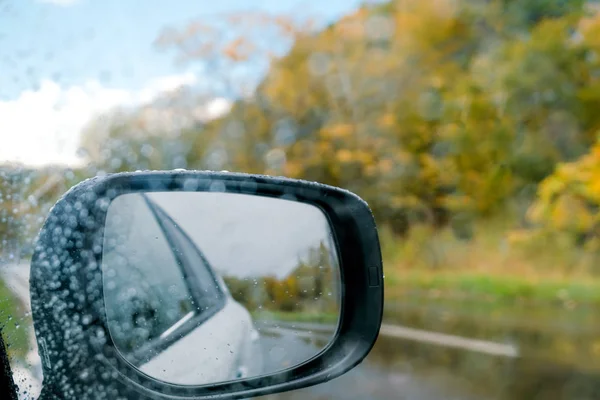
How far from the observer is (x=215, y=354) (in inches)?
63.8

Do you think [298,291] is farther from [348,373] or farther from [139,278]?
[348,373]

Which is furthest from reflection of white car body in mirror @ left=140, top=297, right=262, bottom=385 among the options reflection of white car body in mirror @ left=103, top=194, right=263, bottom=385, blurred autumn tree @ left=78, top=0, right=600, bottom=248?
blurred autumn tree @ left=78, top=0, right=600, bottom=248

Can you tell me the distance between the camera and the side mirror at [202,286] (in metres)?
1.10

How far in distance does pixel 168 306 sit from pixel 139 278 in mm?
198

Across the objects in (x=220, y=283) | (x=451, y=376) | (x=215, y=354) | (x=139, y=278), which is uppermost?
(x=139, y=278)

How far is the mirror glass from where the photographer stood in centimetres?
137

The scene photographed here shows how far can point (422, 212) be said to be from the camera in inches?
395

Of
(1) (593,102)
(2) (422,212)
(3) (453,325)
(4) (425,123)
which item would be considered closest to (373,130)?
(4) (425,123)

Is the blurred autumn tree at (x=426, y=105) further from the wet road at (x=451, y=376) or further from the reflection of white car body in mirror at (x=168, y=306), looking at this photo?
the reflection of white car body in mirror at (x=168, y=306)

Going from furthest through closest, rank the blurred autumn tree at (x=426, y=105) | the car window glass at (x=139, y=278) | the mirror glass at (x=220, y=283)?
1. the blurred autumn tree at (x=426, y=105)
2. the mirror glass at (x=220, y=283)
3. the car window glass at (x=139, y=278)

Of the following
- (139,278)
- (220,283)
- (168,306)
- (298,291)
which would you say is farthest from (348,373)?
(139,278)

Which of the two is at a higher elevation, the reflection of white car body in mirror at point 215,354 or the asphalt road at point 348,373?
the reflection of white car body in mirror at point 215,354

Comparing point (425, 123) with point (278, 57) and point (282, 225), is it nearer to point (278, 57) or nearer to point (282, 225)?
point (278, 57)

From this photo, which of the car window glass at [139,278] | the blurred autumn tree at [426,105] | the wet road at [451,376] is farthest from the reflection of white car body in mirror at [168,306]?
the blurred autumn tree at [426,105]
